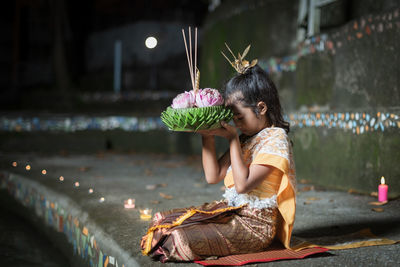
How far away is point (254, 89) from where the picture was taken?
8.35 ft

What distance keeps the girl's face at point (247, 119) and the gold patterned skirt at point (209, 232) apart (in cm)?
46

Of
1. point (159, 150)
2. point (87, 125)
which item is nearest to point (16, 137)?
point (87, 125)

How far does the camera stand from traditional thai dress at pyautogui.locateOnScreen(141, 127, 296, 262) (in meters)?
2.37

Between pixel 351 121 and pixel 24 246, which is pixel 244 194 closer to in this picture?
pixel 351 121

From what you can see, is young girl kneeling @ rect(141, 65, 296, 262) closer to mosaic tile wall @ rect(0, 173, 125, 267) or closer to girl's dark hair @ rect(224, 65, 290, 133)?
girl's dark hair @ rect(224, 65, 290, 133)

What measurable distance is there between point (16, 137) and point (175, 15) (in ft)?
34.6

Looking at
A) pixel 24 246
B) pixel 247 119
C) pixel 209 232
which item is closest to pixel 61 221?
pixel 24 246

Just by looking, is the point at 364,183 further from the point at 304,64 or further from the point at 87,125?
the point at 87,125

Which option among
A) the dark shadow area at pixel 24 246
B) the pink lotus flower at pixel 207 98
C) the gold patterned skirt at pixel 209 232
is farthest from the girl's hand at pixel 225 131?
the dark shadow area at pixel 24 246

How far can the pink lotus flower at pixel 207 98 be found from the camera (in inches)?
92.5

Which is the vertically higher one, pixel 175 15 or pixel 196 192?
pixel 175 15

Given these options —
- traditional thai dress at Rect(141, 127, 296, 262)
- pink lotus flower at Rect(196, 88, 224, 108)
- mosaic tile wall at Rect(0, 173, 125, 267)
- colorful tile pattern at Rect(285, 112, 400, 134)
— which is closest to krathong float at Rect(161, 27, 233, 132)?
pink lotus flower at Rect(196, 88, 224, 108)

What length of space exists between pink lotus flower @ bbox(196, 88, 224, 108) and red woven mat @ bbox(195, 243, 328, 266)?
83 centimetres

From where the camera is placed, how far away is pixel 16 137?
9.77 meters
